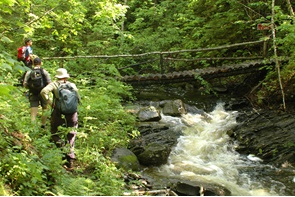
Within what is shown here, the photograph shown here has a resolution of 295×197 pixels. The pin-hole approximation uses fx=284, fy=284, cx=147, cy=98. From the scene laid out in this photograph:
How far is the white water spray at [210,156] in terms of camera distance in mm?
6406

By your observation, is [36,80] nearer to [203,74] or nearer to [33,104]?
[33,104]

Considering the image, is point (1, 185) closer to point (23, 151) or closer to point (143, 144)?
point (23, 151)

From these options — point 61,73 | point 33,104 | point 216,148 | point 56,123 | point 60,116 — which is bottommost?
point 216,148

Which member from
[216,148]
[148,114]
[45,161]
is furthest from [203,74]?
[45,161]

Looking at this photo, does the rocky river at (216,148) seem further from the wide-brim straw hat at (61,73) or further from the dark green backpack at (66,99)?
the wide-brim straw hat at (61,73)

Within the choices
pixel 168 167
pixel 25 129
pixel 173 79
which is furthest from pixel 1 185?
pixel 173 79

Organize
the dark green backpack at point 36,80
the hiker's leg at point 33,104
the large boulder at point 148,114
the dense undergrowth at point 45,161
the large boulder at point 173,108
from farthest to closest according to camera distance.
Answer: the large boulder at point 173,108
the large boulder at point 148,114
the hiker's leg at point 33,104
the dark green backpack at point 36,80
the dense undergrowth at point 45,161

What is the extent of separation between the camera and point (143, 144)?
312 inches

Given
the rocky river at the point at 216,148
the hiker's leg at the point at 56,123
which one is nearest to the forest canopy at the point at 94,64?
the hiker's leg at the point at 56,123

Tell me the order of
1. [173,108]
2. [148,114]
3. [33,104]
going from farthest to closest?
[173,108] < [148,114] < [33,104]

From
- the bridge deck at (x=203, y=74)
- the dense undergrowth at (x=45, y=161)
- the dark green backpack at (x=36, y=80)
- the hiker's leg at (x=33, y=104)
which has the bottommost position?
the dense undergrowth at (x=45, y=161)

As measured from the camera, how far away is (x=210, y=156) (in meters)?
7.89

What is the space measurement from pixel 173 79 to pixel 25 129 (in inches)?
314

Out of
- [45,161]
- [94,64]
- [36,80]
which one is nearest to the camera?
[45,161]
